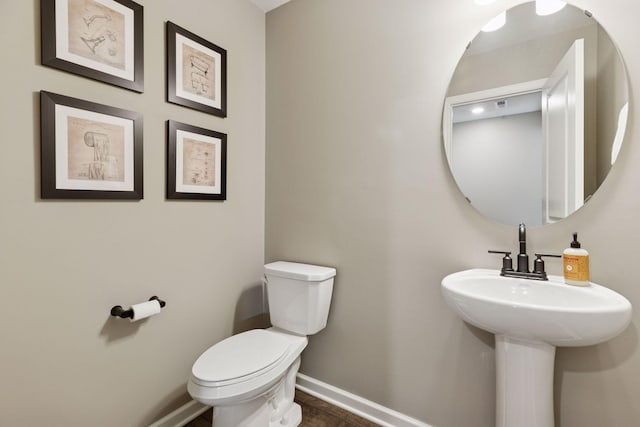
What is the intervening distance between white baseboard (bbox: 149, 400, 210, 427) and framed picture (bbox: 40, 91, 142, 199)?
1.15m

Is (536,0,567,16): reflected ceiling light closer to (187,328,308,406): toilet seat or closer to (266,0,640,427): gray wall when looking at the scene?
(266,0,640,427): gray wall

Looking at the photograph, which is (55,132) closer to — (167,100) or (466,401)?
(167,100)

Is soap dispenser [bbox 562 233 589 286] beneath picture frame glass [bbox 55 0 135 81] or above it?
beneath

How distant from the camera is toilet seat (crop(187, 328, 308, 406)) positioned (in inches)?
47.7

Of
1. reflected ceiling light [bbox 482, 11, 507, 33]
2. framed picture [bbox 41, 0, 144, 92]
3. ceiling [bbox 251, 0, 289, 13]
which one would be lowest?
framed picture [bbox 41, 0, 144, 92]

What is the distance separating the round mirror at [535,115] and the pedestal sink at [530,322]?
0.99 ft

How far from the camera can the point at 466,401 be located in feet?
4.68

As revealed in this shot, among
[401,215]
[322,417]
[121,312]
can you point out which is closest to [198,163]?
[121,312]

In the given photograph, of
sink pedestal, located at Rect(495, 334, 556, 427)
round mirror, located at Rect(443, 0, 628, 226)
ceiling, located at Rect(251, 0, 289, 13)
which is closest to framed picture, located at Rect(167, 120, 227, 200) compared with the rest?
ceiling, located at Rect(251, 0, 289, 13)

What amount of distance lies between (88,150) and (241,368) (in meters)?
1.13

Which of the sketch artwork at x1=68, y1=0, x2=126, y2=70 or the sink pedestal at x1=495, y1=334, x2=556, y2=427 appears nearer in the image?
the sink pedestal at x1=495, y1=334, x2=556, y2=427

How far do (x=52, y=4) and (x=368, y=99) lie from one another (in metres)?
1.42

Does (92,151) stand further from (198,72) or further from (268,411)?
(268,411)

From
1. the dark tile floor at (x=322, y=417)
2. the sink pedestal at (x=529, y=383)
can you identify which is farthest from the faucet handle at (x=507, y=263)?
the dark tile floor at (x=322, y=417)
